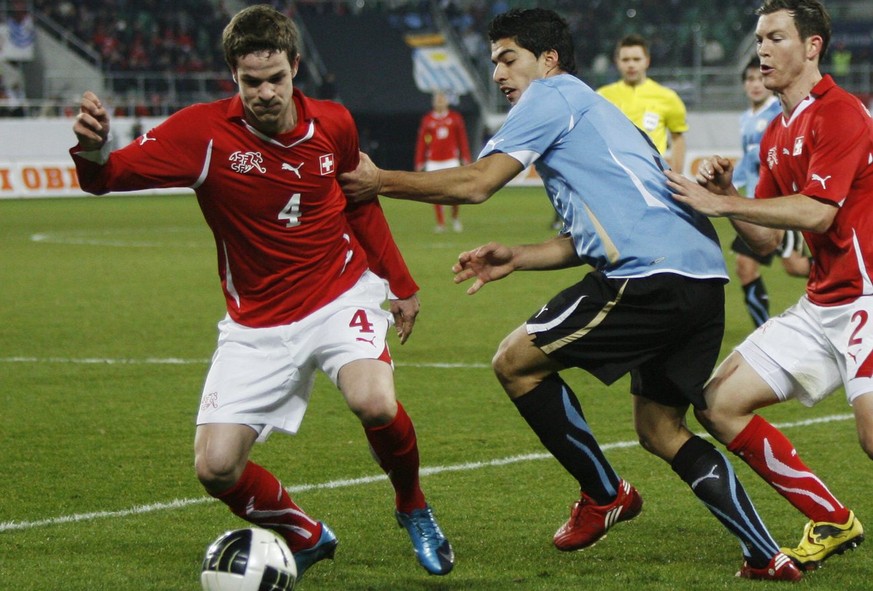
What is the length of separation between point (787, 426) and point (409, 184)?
11.4 feet

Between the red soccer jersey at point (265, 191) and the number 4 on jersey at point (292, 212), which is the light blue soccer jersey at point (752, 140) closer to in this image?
the red soccer jersey at point (265, 191)

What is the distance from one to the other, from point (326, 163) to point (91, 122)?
0.89 metres

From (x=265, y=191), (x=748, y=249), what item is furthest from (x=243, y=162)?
(x=748, y=249)

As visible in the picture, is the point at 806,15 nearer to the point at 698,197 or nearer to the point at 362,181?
the point at 698,197

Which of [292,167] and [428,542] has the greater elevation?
[292,167]

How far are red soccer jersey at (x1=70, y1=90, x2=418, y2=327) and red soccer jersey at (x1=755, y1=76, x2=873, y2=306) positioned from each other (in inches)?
61.8

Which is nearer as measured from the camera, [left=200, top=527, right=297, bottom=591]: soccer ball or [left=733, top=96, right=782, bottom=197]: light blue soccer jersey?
[left=200, top=527, right=297, bottom=591]: soccer ball

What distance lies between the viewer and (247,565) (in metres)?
4.02

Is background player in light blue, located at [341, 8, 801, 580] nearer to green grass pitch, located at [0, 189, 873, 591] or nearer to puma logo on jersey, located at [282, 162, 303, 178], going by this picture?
puma logo on jersey, located at [282, 162, 303, 178]

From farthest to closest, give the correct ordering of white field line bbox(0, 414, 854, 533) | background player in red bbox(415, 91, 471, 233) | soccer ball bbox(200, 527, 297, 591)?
background player in red bbox(415, 91, 471, 233) < white field line bbox(0, 414, 854, 533) < soccer ball bbox(200, 527, 297, 591)

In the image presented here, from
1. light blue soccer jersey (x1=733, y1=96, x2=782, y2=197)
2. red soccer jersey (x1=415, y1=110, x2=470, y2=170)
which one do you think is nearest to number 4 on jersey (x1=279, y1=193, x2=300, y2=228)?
light blue soccer jersey (x1=733, y1=96, x2=782, y2=197)

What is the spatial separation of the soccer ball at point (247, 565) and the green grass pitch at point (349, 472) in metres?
0.44

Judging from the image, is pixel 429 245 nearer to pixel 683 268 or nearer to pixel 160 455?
pixel 160 455

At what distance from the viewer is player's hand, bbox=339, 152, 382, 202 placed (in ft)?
15.4
